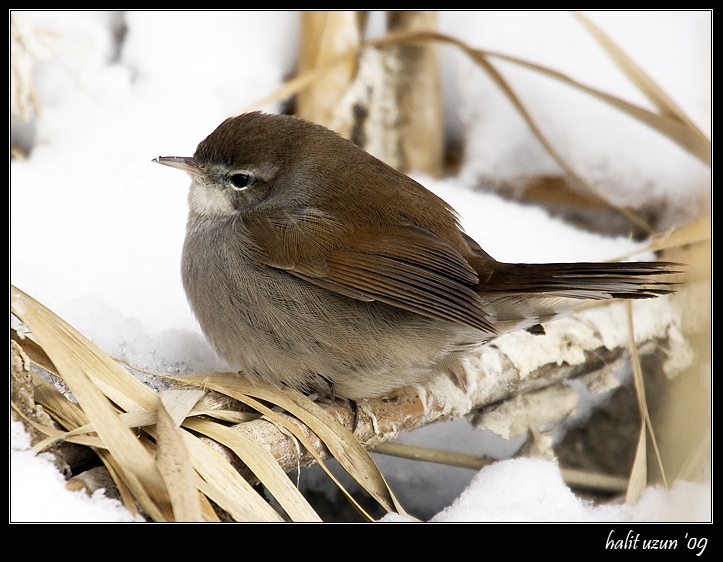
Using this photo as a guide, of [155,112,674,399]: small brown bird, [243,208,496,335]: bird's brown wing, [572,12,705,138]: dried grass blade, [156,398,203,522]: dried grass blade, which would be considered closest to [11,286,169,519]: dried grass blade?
[156,398,203,522]: dried grass blade

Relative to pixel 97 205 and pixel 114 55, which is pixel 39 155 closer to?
pixel 97 205

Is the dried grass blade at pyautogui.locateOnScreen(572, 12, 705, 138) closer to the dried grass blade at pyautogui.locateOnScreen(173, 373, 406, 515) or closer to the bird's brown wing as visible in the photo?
the bird's brown wing

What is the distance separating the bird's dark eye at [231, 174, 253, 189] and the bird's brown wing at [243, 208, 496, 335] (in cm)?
24

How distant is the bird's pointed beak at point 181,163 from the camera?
3080 millimetres

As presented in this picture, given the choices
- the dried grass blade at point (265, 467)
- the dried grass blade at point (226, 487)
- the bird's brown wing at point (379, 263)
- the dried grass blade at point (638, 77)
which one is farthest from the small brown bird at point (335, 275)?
the dried grass blade at point (638, 77)

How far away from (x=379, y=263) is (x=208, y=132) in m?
2.01

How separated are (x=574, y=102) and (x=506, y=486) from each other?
115 inches

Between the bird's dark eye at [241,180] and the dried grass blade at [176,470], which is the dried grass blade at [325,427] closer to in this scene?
the dried grass blade at [176,470]

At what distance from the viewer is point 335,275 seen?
2793mm

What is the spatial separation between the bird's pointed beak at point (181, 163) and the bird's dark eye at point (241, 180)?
0.16 m

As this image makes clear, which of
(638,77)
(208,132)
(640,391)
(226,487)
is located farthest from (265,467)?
(638,77)

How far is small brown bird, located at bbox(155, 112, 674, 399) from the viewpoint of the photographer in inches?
109

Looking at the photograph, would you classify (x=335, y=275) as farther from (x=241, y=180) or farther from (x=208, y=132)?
(x=208, y=132)

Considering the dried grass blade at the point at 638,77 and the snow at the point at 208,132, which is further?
the dried grass blade at the point at 638,77
